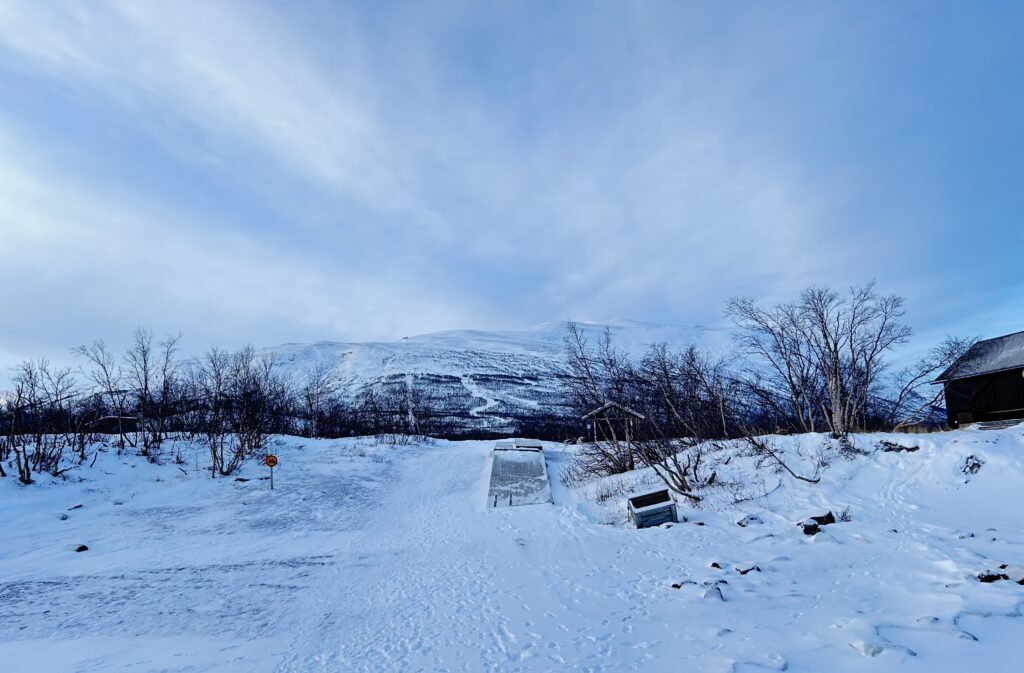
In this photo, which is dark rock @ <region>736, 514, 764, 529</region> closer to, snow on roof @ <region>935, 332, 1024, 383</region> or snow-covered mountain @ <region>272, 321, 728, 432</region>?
snow on roof @ <region>935, 332, 1024, 383</region>

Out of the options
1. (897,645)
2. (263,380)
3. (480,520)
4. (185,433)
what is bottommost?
(480,520)

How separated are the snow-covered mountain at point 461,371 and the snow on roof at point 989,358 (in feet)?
170

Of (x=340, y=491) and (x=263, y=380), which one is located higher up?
(x=263, y=380)

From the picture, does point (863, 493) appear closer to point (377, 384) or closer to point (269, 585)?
point (269, 585)

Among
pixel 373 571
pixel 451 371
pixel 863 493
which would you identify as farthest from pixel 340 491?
pixel 451 371

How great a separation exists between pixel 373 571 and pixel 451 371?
11658 cm

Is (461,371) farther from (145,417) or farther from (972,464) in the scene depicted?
(972,464)

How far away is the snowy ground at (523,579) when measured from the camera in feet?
20.9

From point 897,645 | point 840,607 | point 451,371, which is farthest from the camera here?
point 451,371

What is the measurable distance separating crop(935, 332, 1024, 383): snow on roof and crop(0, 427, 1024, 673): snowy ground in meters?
10.9

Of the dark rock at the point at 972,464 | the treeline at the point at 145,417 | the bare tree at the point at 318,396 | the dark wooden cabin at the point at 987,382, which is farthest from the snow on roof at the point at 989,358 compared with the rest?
the bare tree at the point at 318,396

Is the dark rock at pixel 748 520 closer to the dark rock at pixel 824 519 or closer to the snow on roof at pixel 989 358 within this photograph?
the dark rock at pixel 824 519

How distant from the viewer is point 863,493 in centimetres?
1503

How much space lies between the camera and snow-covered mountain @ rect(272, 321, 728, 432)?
3910 inches
